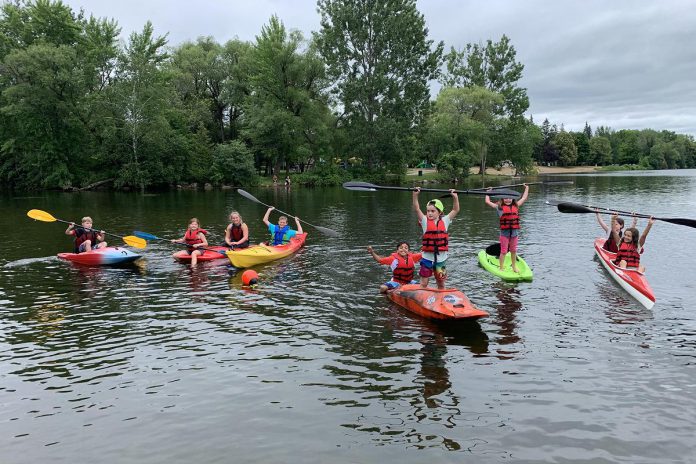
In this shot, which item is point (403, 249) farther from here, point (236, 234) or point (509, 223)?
point (236, 234)

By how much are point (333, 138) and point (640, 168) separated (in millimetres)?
104408

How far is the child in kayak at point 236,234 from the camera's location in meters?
15.0

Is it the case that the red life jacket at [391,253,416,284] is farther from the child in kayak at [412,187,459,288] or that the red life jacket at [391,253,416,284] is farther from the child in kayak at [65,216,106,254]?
the child in kayak at [65,216,106,254]

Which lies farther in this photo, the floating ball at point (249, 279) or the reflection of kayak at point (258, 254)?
the reflection of kayak at point (258, 254)

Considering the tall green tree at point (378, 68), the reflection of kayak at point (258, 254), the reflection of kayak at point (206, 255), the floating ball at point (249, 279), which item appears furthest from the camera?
the tall green tree at point (378, 68)

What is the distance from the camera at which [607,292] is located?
1114 centimetres

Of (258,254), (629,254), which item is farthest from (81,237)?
(629,254)

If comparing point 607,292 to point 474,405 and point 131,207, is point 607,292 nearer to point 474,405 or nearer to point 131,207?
point 474,405

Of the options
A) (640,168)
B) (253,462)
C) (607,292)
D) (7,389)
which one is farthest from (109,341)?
(640,168)

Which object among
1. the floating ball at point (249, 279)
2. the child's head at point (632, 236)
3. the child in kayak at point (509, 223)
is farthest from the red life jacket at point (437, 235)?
the child's head at point (632, 236)

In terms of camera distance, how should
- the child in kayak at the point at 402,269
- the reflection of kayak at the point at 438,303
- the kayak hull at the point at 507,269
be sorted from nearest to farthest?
the reflection of kayak at the point at 438,303 → the child in kayak at the point at 402,269 → the kayak hull at the point at 507,269

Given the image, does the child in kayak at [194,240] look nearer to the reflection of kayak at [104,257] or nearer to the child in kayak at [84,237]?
the reflection of kayak at [104,257]

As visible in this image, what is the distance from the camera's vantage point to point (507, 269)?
1253 centimetres

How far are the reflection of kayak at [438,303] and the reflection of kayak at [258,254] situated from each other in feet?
17.4
